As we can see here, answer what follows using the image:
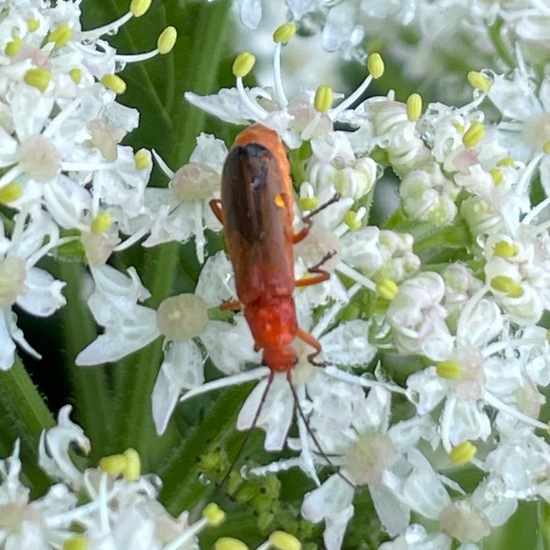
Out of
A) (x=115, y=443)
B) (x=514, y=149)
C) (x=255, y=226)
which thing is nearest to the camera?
(x=255, y=226)

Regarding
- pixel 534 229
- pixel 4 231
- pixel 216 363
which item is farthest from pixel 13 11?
pixel 534 229

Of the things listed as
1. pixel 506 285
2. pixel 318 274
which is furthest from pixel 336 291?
pixel 506 285

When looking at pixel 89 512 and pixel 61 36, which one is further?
pixel 61 36

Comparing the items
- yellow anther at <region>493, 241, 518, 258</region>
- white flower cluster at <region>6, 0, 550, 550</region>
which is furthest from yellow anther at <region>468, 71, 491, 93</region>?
yellow anther at <region>493, 241, 518, 258</region>

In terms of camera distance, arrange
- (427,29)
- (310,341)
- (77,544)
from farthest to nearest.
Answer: (427,29)
(310,341)
(77,544)

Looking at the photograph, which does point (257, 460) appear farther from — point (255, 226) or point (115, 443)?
point (255, 226)

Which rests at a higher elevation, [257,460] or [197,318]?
[197,318]

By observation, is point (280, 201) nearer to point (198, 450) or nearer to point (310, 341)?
point (310, 341)

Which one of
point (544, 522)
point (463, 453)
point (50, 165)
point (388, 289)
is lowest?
point (544, 522)
